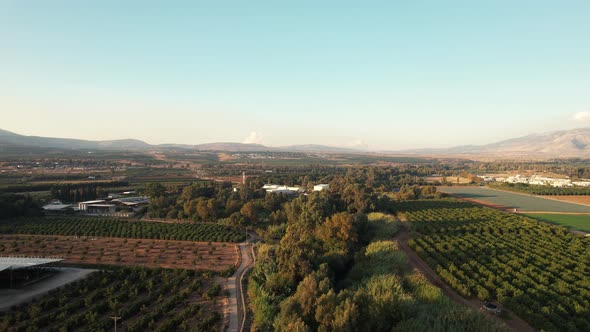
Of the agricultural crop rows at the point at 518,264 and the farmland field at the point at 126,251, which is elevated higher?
the agricultural crop rows at the point at 518,264

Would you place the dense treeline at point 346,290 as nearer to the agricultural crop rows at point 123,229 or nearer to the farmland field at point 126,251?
the farmland field at point 126,251

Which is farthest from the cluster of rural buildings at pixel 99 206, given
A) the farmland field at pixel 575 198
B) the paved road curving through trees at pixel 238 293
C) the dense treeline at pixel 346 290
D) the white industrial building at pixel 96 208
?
the farmland field at pixel 575 198

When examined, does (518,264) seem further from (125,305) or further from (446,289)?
(125,305)

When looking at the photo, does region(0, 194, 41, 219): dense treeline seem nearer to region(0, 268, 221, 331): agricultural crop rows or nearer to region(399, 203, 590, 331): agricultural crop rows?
region(0, 268, 221, 331): agricultural crop rows

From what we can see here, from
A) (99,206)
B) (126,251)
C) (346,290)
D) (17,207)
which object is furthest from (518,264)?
(17,207)

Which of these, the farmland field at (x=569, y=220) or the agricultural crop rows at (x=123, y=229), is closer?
the agricultural crop rows at (x=123, y=229)

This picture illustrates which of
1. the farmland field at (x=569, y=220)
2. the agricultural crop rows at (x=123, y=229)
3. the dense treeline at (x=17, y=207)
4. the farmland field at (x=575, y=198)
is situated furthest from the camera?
the farmland field at (x=575, y=198)

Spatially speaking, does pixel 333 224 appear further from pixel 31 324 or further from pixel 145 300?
pixel 31 324

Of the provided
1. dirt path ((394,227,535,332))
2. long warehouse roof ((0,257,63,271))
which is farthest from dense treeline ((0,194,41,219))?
dirt path ((394,227,535,332))
